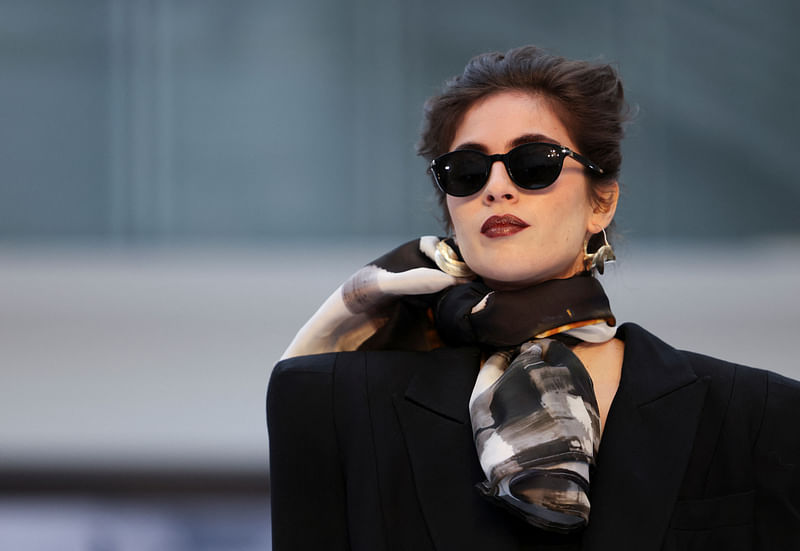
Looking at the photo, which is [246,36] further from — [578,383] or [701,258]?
[578,383]

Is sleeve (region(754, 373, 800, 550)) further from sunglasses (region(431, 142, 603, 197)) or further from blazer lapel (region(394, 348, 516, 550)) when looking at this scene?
sunglasses (region(431, 142, 603, 197))

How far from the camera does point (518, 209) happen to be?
1.68 metres

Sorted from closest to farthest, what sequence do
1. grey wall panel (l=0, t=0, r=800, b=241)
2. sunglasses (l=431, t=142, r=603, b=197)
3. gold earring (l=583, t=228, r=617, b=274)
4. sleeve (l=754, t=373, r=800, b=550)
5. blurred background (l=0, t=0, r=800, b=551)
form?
sleeve (l=754, t=373, r=800, b=550) → sunglasses (l=431, t=142, r=603, b=197) → gold earring (l=583, t=228, r=617, b=274) → blurred background (l=0, t=0, r=800, b=551) → grey wall panel (l=0, t=0, r=800, b=241)

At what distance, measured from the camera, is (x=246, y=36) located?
567cm

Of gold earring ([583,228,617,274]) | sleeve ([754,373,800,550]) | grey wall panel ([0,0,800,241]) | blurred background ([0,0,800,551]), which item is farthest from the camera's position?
grey wall panel ([0,0,800,241])

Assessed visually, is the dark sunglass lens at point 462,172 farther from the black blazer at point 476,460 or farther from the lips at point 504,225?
the black blazer at point 476,460

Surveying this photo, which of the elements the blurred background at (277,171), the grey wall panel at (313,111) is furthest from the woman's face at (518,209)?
the grey wall panel at (313,111)

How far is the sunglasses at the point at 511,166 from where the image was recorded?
66.1 inches

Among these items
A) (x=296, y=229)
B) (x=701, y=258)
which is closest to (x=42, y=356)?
(x=296, y=229)

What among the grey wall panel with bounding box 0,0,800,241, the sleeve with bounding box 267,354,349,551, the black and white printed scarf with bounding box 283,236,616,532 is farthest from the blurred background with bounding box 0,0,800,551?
the sleeve with bounding box 267,354,349,551

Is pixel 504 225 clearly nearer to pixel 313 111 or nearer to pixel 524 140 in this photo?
pixel 524 140

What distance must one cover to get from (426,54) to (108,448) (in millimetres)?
3109

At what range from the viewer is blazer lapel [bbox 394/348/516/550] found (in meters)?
1.53

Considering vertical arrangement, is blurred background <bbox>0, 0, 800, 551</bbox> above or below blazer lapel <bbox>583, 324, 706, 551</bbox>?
above
